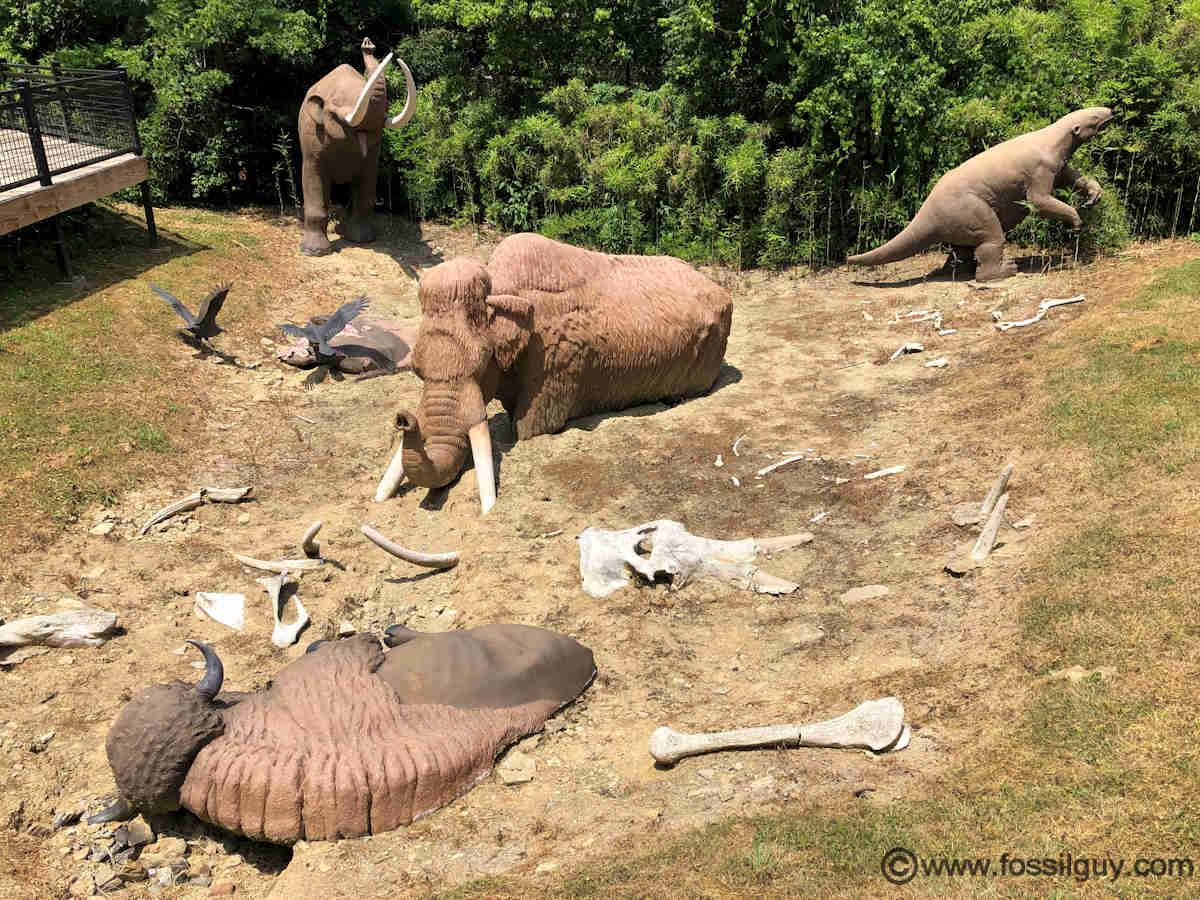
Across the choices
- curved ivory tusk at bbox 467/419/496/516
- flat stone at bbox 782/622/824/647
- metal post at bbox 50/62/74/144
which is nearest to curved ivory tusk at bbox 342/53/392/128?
metal post at bbox 50/62/74/144

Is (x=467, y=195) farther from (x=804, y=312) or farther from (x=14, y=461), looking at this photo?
(x=14, y=461)

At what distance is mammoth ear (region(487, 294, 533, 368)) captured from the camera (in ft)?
26.8

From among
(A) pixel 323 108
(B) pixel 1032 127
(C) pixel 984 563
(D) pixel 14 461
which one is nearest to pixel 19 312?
(D) pixel 14 461

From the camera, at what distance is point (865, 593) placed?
6.30 metres

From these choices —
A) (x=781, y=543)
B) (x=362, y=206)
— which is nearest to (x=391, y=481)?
(x=781, y=543)

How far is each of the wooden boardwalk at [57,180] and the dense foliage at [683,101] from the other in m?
2.60

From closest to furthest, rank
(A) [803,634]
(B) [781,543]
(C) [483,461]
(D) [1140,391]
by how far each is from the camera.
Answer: (A) [803,634]
(B) [781,543]
(D) [1140,391]
(C) [483,461]

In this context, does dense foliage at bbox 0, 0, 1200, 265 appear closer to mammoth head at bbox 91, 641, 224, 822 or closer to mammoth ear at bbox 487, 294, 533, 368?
mammoth ear at bbox 487, 294, 533, 368

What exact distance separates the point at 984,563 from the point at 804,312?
20.6 feet

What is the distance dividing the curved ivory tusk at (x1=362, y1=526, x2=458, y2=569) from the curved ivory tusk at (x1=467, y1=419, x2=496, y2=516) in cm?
76

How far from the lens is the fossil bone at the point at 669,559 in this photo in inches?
259

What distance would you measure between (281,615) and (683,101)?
35.0 feet

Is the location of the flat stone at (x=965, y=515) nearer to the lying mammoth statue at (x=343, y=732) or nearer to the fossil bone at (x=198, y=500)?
the lying mammoth statue at (x=343, y=732)

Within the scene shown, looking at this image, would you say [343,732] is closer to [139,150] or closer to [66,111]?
[139,150]
